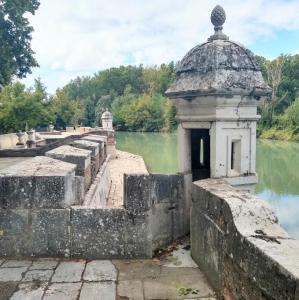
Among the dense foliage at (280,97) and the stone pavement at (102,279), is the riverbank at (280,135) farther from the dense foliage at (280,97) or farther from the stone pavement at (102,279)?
the stone pavement at (102,279)

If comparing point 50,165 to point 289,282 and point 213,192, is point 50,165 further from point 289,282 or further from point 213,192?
point 289,282

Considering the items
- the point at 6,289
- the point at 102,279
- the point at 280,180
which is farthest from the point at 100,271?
the point at 280,180

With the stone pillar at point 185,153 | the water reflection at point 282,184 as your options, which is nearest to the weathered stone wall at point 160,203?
the stone pillar at point 185,153

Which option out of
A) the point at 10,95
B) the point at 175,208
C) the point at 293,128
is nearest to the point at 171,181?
the point at 175,208

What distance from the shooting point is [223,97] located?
4.18m

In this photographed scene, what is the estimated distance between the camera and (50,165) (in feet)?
15.0

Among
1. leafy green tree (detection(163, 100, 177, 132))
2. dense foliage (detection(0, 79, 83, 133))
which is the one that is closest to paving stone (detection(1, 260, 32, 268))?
dense foliage (detection(0, 79, 83, 133))

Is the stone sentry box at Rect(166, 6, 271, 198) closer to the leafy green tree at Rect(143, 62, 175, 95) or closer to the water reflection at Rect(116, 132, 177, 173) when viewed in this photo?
the water reflection at Rect(116, 132, 177, 173)

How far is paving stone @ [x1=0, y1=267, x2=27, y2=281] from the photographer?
3.59 metres

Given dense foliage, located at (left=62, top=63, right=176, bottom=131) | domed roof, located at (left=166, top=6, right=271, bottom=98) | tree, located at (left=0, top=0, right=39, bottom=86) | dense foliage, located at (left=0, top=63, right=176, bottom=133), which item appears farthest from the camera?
dense foliage, located at (left=62, top=63, right=176, bottom=131)

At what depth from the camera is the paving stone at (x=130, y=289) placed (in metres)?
3.29

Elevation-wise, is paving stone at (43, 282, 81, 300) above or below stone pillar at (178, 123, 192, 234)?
below

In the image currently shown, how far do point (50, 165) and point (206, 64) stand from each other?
206 centimetres

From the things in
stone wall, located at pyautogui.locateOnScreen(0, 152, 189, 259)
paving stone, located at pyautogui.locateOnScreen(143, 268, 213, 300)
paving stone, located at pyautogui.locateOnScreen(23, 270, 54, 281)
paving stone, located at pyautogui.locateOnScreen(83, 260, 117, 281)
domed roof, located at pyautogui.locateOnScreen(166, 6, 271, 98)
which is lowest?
paving stone, located at pyautogui.locateOnScreen(143, 268, 213, 300)
